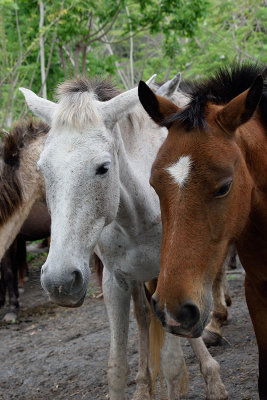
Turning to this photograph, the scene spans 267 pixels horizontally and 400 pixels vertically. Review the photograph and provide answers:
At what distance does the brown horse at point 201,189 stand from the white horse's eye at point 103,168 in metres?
0.41

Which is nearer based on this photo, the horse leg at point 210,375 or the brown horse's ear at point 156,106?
the brown horse's ear at point 156,106

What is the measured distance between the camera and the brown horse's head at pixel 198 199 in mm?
2639

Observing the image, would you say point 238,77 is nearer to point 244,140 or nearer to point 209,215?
point 244,140

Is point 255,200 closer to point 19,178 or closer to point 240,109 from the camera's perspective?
point 240,109

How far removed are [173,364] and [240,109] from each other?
2214mm

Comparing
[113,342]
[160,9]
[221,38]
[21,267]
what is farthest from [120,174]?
[221,38]

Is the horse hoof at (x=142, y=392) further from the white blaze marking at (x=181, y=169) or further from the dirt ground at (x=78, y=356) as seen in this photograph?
the white blaze marking at (x=181, y=169)

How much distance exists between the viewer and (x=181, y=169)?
9.25ft

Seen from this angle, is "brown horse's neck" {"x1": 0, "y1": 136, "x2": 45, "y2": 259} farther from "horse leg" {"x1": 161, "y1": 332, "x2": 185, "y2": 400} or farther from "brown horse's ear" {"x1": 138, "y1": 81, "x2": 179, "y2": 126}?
"brown horse's ear" {"x1": 138, "y1": 81, "x2": 179, "y2": 126}

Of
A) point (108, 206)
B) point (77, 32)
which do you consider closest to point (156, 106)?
point (108, 206)

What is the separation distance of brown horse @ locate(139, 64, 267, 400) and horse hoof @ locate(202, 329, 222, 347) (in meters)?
2.69

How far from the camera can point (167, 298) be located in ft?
8.59

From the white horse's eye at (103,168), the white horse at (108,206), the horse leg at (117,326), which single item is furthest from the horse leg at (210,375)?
the white horse's eye at (103,168)

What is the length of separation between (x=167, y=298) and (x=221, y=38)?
40.1ft
